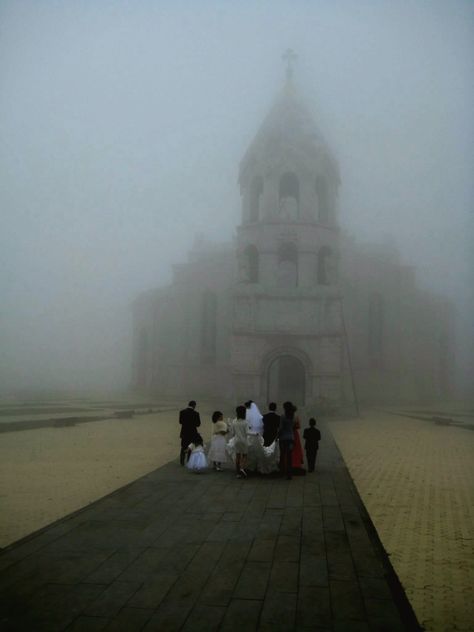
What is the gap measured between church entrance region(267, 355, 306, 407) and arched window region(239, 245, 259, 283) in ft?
20.0

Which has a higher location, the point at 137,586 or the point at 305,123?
the point at 305,123

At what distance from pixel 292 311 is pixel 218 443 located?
17.2 metres

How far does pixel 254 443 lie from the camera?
11.1m

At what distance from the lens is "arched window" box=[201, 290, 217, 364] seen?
1451 inches

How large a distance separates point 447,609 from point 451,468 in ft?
27.5

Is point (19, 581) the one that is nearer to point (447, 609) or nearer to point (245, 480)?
point (447, 609)

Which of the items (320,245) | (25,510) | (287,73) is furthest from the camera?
(287,73)

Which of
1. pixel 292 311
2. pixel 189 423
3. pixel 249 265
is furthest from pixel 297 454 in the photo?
pixel 249 265

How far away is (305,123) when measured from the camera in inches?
1249

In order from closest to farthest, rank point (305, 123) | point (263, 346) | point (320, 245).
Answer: point (263, 346) < point (320, 245) < point (305, 123)

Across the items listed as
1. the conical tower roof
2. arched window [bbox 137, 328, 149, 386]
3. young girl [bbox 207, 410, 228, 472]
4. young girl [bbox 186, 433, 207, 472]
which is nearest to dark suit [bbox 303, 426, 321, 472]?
young girl [bbox 207, 410, 228, 472]

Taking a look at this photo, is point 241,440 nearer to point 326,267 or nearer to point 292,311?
point 292,311

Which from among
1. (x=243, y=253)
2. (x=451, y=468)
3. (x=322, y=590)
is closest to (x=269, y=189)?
(x=243, y=253)

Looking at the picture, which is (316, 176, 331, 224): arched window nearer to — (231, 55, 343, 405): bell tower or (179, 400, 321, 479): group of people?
(231, 55, 343, 405): bell tower
